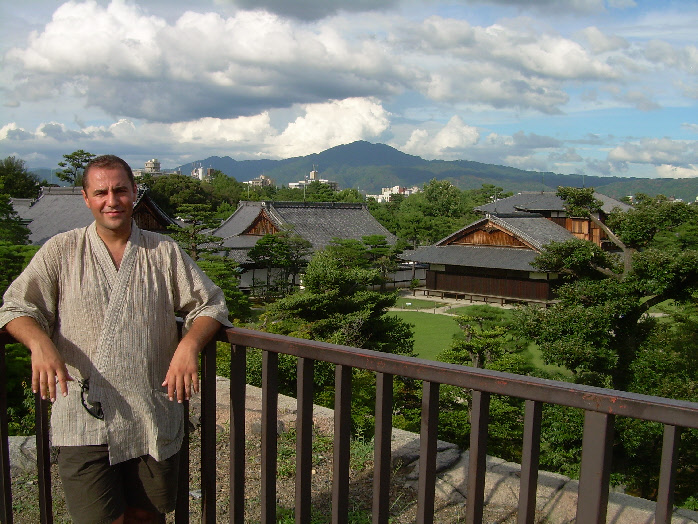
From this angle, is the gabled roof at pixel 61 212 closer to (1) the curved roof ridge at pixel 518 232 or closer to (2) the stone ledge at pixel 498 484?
(1) the curved roof ridge at pixel 518 232

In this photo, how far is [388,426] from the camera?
1473 millimetres

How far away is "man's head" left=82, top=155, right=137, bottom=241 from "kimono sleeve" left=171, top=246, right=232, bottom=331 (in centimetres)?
18

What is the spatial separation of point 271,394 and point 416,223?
30813mm

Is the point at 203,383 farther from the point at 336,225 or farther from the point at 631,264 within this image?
the point at 336,225

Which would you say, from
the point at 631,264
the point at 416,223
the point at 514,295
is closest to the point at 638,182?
the point at 416,223

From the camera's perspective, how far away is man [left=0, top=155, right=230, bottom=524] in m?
1.64

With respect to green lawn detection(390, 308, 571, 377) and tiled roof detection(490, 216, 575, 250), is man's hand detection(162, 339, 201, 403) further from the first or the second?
tiled roof detection(490, 216, 575, 250)

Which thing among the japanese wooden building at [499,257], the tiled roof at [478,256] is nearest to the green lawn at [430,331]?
the tiled roof at [478,256]

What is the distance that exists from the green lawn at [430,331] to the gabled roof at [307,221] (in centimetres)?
638

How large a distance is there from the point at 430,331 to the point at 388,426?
15053 millimetres

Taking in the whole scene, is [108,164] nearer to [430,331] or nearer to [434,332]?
[434,332]

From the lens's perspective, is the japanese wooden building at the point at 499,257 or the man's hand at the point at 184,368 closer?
the man's hand at the point at 184,368

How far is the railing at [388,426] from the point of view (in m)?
1.16

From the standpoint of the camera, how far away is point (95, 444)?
65.3 inches
